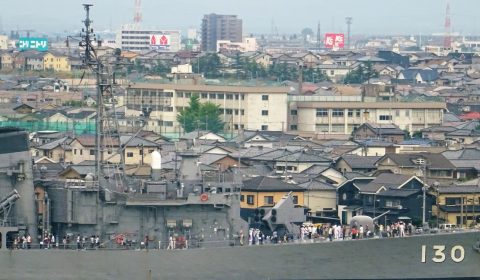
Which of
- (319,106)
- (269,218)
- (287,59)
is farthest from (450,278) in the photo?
(287,59)

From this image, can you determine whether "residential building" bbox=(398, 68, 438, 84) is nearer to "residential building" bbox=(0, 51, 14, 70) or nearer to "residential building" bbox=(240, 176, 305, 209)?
"residential building" bbox=(0, 51, 14, 70)

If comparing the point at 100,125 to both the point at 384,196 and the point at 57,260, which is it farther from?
the point at 384,196

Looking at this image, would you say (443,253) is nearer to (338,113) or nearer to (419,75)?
(338,113)

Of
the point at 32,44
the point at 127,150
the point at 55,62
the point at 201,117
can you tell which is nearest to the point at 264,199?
the point at 127,150

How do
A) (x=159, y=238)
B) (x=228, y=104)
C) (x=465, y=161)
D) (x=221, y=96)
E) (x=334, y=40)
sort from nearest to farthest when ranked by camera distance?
1. (x=159, y=238)
2. (x=465, y=161)
3. (x=228, y=104)
4. (x=221, y=96)
5. (x=334, y=40)

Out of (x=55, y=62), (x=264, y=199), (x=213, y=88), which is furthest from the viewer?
(x=55, y=62)

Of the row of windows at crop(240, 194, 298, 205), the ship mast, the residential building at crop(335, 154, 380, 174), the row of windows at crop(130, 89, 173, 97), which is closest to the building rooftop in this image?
the row of windows at crop(130, 89, 173, 97)

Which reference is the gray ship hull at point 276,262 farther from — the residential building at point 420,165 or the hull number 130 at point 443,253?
the residential building at point 420,165
